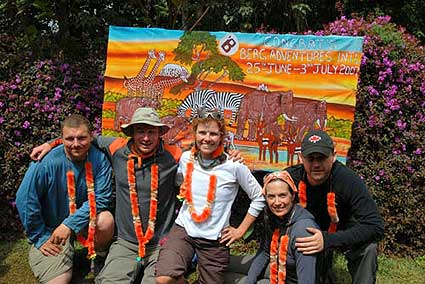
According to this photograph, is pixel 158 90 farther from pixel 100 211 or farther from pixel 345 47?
pixel 345 47

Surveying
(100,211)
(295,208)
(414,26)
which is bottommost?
(100,211)

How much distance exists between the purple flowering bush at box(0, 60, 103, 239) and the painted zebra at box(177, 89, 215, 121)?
937mm

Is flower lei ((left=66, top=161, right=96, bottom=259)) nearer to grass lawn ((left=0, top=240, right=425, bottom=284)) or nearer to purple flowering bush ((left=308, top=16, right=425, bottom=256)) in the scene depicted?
grass lawn ((left=0, top=240, right=425, bottom=284))

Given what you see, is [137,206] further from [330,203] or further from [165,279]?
[330,203]

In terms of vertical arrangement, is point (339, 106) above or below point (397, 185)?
above

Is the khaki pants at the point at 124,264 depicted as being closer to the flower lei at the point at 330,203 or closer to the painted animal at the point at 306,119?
the flower lei at the point at 330,203

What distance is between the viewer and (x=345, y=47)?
14.8ft

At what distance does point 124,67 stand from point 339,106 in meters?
2.14

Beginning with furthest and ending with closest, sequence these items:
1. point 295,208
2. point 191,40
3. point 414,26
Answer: point 414,26 → point 191,40 → point 295,208

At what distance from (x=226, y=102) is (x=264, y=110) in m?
0.38

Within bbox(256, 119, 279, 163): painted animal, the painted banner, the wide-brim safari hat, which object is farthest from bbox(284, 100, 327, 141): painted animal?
the wide-brim safari hat

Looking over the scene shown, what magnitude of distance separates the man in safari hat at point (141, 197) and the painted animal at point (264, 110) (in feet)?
3.25

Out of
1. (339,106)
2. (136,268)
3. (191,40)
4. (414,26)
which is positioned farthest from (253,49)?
(414,26)

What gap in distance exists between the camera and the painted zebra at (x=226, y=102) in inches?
187
